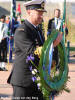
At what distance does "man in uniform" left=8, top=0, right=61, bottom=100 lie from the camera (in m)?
4.09

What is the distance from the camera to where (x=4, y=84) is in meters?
8.83

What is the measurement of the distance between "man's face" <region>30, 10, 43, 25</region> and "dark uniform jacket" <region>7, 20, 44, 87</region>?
8 cm

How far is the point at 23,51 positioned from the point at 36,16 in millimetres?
463

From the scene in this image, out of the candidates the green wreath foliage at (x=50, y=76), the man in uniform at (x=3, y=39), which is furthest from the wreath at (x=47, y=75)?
the man in uniform at (x=3, y=39)

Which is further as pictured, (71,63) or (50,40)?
(71,63)

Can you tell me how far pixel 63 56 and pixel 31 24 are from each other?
67 cm

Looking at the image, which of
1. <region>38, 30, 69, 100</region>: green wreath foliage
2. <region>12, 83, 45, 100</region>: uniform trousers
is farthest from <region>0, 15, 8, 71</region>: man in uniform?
<region>12, 83, 45, 100</region>: uniform trousers

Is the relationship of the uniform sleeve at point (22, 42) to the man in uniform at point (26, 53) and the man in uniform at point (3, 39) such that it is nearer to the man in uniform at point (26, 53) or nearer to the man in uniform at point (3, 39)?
the man in uniform at point (26, 53)

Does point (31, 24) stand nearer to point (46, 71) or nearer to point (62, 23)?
point (46, 71)

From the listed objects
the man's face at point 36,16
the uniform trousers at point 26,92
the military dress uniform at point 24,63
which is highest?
the man's face at point 36,16

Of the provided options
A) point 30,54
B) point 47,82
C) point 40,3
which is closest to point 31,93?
point 47,82

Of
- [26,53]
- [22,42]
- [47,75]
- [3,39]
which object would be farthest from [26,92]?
[3,39]

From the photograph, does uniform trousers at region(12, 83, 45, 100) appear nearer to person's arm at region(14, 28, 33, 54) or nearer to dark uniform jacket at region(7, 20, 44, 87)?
dark uniform jacket at region(7, 20, 44, 87)

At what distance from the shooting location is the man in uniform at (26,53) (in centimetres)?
409
